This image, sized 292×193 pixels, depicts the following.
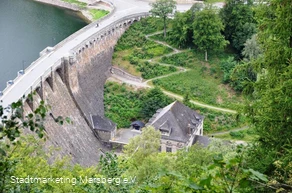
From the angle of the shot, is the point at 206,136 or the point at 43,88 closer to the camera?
the point at 43,88

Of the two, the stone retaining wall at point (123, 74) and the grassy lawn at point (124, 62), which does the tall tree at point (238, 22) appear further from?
the stone retaining wall at point (123, 74)

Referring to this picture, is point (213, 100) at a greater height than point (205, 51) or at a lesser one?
lesser

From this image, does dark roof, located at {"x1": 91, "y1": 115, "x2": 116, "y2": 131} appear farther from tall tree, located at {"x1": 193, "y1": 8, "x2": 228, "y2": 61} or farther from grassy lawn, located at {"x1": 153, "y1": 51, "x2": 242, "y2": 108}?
tall tree, located at {"x1": 193, "y1": 8, "x2": 228, "y2": 61}

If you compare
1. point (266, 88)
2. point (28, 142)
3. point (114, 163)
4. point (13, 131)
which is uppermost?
point (13, 131)

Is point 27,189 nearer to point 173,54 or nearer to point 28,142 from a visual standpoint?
point 28,142

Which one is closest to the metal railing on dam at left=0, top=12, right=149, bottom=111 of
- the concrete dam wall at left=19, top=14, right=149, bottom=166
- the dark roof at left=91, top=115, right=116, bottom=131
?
the concrete dam wall at left=19, top=14, right=149, bottom=166

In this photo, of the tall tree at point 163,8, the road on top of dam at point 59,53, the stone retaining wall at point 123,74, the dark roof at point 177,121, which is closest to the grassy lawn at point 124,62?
the stone retaining wall at point 123,74

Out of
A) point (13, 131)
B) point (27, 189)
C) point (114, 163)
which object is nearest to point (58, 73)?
point (114, 163)
